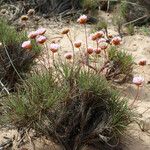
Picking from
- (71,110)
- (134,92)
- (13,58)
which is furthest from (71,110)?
(134,92)

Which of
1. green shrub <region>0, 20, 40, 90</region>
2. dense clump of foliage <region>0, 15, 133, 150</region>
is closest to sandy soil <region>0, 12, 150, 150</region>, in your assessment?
dense clump of foliage <region>0, 15, 133, 150</region>

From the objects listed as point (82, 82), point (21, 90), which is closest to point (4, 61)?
point (21, 90)

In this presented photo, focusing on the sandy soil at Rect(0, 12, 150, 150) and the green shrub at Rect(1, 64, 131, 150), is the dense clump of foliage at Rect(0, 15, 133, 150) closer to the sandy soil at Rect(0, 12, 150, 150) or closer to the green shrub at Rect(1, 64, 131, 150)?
the green shrub at Rect(1, 64, 131, 150)

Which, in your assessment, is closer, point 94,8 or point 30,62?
point 30,62

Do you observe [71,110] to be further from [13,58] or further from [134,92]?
[134,92]

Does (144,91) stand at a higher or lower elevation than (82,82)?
lower

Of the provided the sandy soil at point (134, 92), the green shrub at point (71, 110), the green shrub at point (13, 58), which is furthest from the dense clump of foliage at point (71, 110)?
the green shrub at point (13, 58)

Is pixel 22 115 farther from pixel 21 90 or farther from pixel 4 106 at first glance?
pixel 21 90
